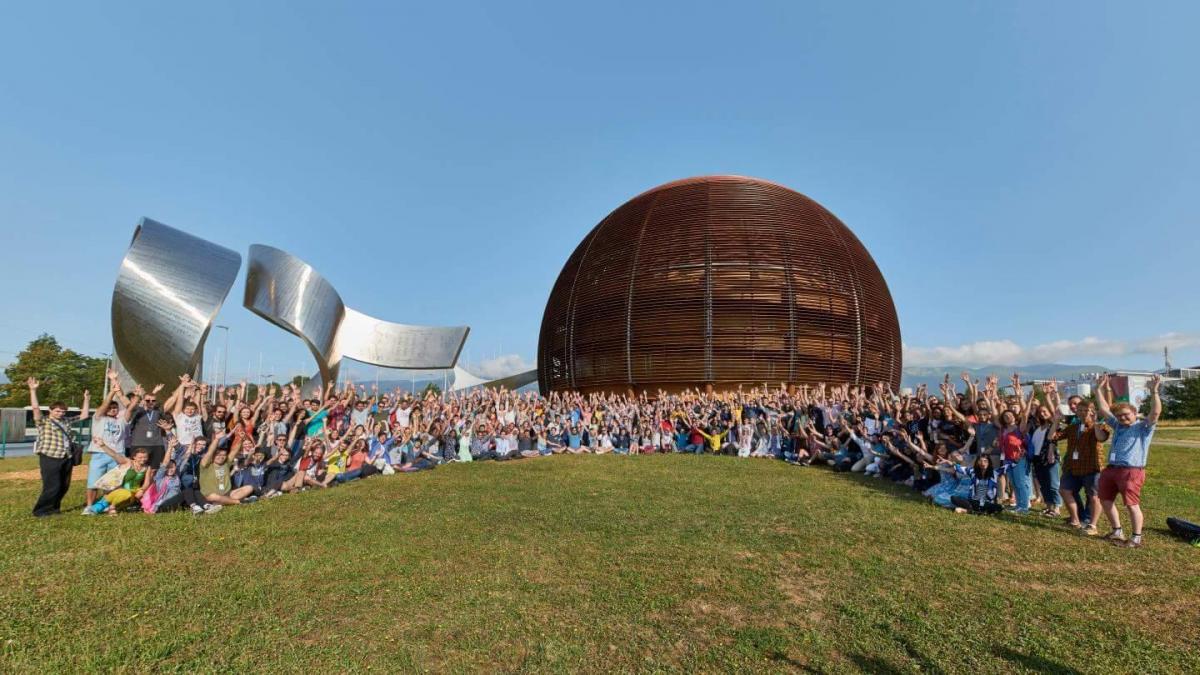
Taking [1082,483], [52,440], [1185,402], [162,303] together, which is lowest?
[1082,483]

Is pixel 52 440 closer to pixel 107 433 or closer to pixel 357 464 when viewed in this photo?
pixel 107 433

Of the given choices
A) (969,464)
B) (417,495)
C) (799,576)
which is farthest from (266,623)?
(969,464)

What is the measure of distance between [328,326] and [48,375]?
34238 millimetres

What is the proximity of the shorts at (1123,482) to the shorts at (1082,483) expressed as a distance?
37 centimetres

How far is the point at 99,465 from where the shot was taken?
880 centimetres

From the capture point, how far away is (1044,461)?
848 centimetres

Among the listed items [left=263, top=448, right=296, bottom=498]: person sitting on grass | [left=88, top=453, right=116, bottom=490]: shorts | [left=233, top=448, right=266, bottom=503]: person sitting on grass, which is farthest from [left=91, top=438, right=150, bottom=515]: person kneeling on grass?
[left=263, top=448, right=296, bottom=498]: person sitting on grass

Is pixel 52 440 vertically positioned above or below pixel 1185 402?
below

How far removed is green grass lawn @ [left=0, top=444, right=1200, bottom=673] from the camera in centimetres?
384

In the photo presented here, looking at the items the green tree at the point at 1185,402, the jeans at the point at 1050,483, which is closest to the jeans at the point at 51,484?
the jeans at the point at 1050,483

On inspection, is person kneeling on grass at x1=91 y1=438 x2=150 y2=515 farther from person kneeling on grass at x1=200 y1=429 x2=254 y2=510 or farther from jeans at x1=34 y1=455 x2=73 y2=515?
person kneeling on grass at x1=200 y1=429 x2=254 y2=510

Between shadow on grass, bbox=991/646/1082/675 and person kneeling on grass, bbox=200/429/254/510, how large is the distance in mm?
8951

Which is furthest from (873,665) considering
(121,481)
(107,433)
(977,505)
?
(107,433)

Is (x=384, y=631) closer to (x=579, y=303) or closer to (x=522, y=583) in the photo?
(x=522, y=583)
